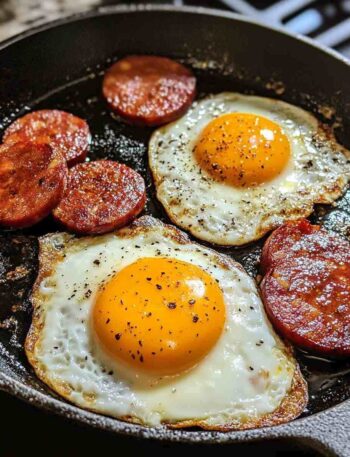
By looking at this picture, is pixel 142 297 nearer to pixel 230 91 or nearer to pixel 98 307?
pixel 98 307

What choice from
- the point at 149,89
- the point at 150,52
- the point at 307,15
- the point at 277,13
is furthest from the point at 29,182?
the point at 307,15

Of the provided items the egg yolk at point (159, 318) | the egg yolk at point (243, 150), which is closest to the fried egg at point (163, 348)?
the egg yolk at point (159, 318)

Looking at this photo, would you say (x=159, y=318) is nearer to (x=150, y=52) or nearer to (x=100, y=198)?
(x=100, y=198)

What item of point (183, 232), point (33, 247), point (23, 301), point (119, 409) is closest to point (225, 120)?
point (183, 232)

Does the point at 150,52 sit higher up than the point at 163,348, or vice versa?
the point at 150,52

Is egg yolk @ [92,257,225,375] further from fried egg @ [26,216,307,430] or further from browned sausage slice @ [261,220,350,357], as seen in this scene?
browned sausage slice @ [261,220,350,357]

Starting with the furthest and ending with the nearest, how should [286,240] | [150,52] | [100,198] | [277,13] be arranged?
[277,13] < [150,52] < [100,198] < [286,240]
